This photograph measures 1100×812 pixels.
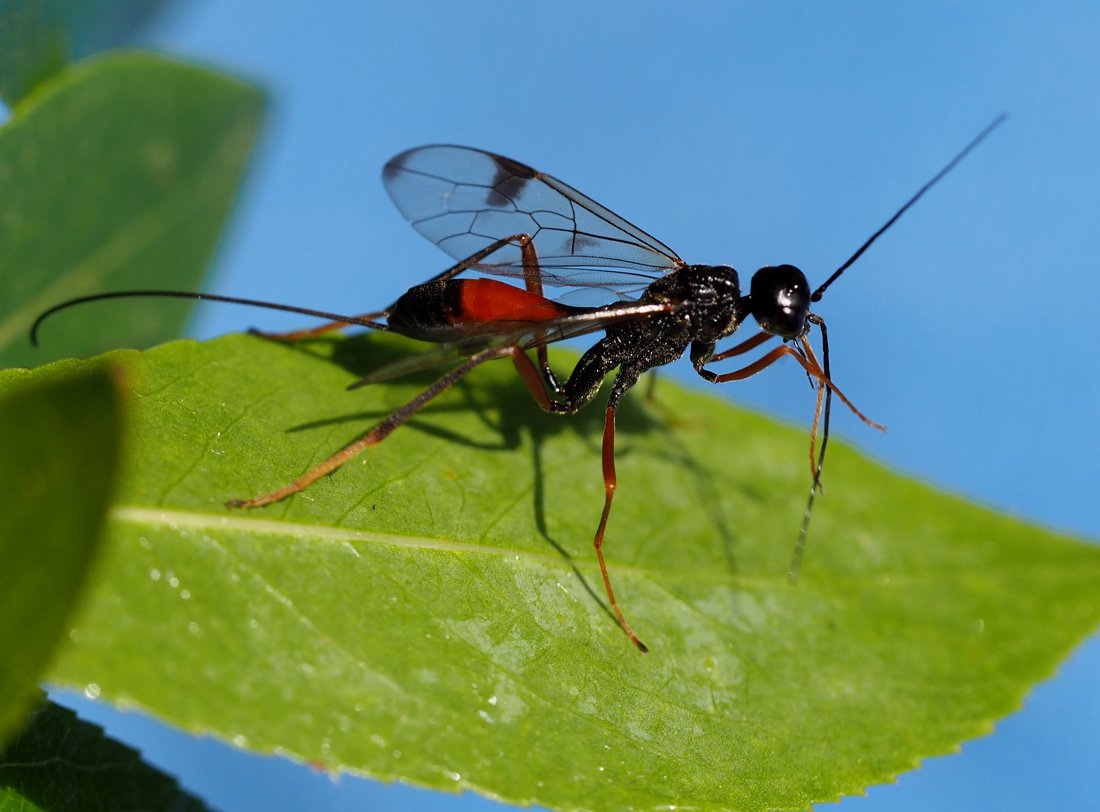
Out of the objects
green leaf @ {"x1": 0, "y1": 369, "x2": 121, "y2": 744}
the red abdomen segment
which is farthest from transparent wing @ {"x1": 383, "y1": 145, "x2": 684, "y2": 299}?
green leaf @ {"x1": 0, "y1": 369, "x2": 121, "y2": 744}

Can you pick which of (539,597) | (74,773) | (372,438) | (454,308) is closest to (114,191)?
(454,308)

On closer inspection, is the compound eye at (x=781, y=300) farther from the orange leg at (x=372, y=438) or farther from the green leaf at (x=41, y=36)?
the green leaf at (x=41, y=36)

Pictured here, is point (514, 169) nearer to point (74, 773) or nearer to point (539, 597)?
point (539, 597)

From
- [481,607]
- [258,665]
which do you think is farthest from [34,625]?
[481,607]

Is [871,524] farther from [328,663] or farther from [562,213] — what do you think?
[328,663]

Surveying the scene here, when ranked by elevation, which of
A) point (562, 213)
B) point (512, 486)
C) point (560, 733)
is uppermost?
point (562, 213)

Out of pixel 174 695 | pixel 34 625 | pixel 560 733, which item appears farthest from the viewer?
pixel 560 733

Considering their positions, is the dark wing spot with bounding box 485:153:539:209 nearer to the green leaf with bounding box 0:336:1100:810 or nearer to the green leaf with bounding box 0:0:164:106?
the green leaf with bounding box 0:336:1100:810
